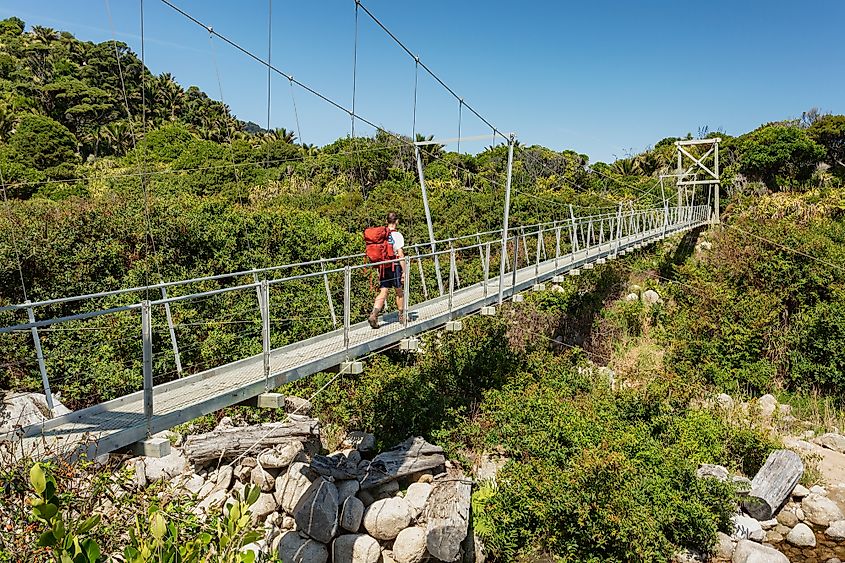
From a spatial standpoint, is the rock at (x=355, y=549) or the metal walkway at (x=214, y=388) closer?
the metal walkway at (x=214, y=388)

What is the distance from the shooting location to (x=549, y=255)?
1839 cm

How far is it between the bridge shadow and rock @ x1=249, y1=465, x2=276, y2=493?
1407 cm

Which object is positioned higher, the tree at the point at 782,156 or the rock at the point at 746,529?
the tree at the point at 782,156

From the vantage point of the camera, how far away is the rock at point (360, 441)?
8.68 metres

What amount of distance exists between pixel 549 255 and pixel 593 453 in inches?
456

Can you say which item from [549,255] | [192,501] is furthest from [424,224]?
[192,501]

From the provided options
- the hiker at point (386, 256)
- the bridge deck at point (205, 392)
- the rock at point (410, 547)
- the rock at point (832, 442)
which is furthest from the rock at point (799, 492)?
the hiker at point (386, 256)

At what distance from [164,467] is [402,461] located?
2.91 metres

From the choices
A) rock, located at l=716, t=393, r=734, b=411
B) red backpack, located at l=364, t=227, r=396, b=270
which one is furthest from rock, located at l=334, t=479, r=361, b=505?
rock, located at l=716, t=393, r=734, b=411

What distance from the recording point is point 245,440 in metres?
7.70

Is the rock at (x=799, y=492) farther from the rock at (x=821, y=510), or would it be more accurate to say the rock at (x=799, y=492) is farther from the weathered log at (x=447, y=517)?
the weathered log at (x=447, y=517)

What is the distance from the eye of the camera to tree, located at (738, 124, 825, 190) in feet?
80.1

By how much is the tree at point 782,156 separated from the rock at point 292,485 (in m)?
24.5

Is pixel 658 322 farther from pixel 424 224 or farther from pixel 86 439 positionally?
pixel 86 439
